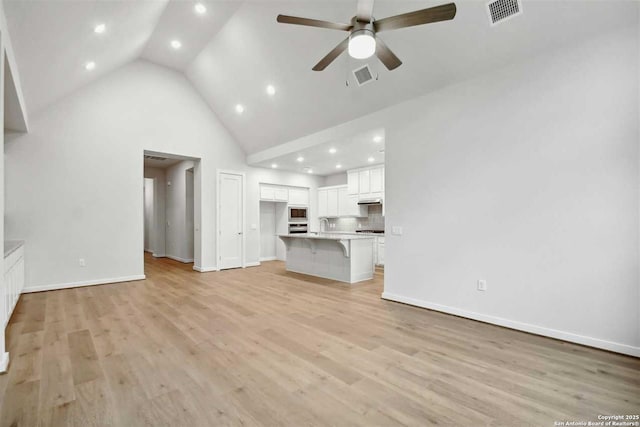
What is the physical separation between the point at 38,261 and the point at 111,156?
2.21 meters

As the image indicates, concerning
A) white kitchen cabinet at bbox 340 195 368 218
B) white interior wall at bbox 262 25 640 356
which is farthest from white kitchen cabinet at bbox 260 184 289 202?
white interior wall at bbox 262 25 640 356

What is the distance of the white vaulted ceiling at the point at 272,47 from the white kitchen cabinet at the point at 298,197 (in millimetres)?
2322

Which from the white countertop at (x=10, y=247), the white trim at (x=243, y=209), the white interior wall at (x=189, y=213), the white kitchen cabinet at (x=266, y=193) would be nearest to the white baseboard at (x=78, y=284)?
the white countertop at (x=10, y=247)

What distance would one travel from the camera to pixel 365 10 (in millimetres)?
2346

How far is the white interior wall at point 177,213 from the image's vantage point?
346 inches

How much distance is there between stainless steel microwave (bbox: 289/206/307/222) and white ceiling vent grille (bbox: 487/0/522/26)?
7.02m

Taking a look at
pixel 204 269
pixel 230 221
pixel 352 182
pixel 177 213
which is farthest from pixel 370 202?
pixel 177 213

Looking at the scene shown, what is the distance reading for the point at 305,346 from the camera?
2.86m

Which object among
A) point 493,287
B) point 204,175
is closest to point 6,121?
point 204,175

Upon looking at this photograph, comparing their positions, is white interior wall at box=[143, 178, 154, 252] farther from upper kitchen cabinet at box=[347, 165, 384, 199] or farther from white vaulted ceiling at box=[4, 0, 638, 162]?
upper kitchen cabinet at box=[347, 165, 384, 199]

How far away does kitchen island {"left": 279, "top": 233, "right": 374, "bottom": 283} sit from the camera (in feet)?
18.8

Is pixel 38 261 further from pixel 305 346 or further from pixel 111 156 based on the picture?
pixel 305 346

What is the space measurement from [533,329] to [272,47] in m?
5.20

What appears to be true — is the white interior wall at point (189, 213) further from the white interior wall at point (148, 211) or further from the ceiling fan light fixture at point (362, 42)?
the ceiling fan light fixture at point (362, 42)
